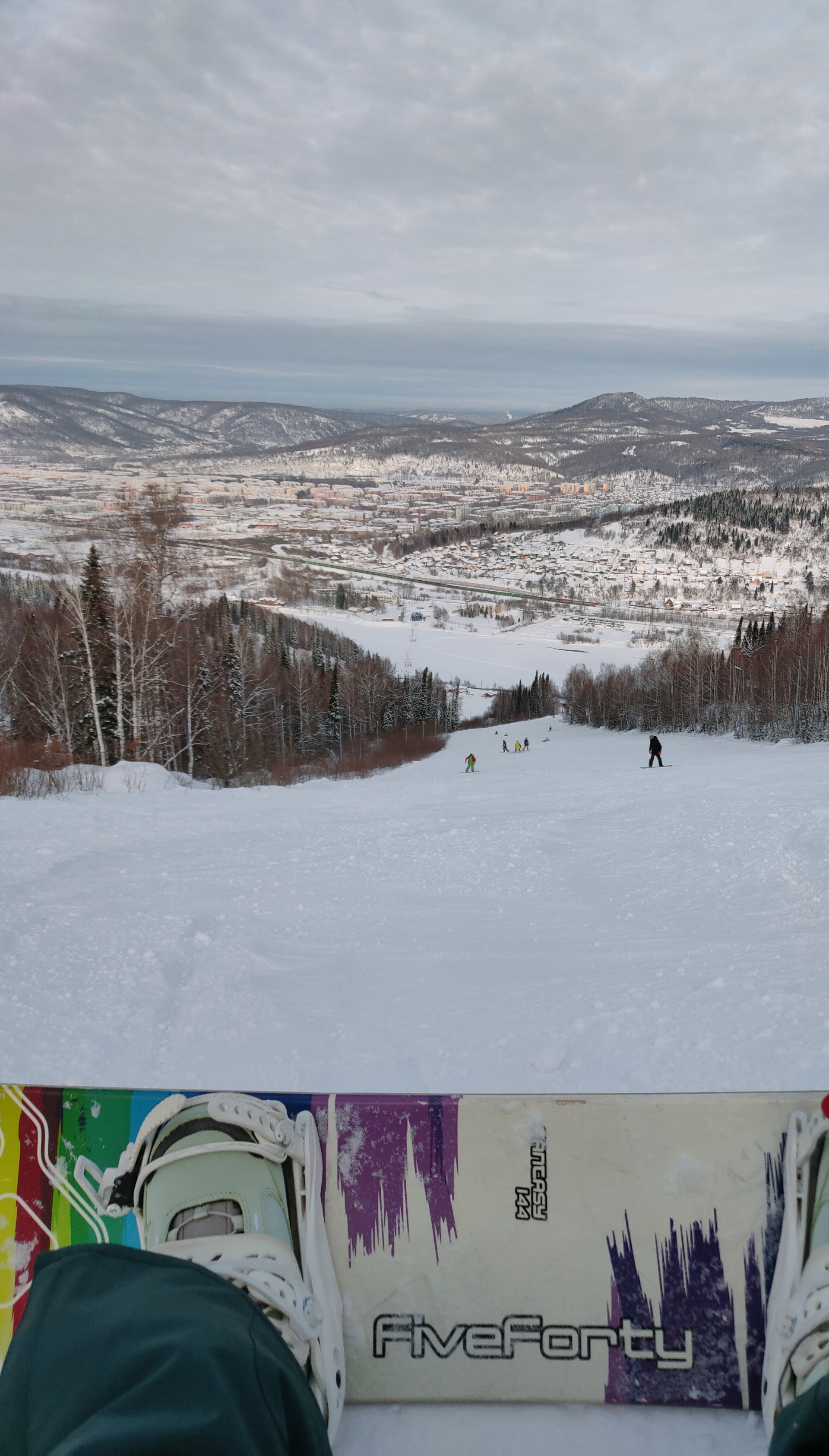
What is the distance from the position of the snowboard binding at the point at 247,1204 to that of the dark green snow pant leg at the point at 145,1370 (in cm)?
24

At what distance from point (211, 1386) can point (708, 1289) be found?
4.63ft

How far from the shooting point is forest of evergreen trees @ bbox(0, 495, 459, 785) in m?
17.1

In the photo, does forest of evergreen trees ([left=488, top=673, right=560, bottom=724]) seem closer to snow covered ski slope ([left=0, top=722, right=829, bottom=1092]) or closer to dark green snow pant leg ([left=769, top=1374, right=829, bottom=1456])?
snow covered ski slope ([left=0, top=722, right=829, bottom=1092])

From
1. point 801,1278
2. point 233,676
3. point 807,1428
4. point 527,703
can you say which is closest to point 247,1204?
point 807,1428

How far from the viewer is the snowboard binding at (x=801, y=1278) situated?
178 centimetres

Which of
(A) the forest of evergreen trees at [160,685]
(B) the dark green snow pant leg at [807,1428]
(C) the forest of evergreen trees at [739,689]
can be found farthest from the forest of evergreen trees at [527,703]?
(B) the dark green snow pant leg at [807,1428]

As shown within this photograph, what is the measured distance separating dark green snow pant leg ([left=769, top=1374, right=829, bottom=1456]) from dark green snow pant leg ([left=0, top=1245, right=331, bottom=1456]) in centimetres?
91

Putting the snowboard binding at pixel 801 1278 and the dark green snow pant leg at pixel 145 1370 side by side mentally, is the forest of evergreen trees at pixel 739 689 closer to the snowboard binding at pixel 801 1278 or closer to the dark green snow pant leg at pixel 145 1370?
the snowboard binding at pixel 801 1278

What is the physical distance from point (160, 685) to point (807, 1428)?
21.9 m

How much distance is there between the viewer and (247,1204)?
1990 millimetres

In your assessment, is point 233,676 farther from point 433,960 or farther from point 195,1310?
point 195,1310

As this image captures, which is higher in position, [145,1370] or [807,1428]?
[145,1370]

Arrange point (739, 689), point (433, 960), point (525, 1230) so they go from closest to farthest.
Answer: point (525, 1230)
point (433, 960)
point (739, 689)

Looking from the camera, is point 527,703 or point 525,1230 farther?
point 527,703
